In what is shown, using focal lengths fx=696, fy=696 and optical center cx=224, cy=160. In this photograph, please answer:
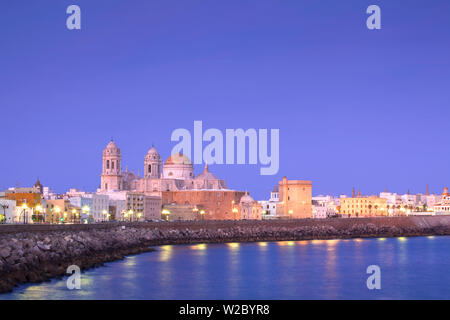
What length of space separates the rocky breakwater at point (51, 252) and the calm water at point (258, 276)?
2.73ft

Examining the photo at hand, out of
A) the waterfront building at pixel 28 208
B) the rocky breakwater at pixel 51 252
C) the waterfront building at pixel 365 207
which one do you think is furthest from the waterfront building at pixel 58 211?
the waterfront building at pixel 365 207

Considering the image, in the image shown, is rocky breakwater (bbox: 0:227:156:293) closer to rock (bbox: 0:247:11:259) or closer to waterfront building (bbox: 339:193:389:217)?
rock (bbox: 0:247:11:259)

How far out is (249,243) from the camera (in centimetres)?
6512

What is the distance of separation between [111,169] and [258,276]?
62.8 metres

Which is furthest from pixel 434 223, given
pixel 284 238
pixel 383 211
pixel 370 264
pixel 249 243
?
pixel 370 264

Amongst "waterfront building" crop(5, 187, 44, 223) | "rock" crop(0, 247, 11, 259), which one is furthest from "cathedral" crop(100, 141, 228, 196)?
"rock" crop(0, 247, 11, 259)

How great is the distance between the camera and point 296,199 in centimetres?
9556

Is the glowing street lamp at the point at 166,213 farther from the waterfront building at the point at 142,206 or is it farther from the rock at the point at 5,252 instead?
the rock at the point at 5,252

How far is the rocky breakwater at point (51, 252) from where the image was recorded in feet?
98.6

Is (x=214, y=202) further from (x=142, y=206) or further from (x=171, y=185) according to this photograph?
(x=142, y=206)

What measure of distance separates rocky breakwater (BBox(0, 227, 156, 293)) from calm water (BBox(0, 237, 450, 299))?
83 centimetres

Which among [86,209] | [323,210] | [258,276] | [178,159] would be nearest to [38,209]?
[86,209]
